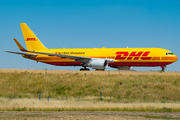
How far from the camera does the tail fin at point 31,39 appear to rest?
6144cm

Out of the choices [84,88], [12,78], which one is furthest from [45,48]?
[84,88]

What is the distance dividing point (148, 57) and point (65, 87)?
60.5 feet

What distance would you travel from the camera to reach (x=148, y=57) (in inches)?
1906

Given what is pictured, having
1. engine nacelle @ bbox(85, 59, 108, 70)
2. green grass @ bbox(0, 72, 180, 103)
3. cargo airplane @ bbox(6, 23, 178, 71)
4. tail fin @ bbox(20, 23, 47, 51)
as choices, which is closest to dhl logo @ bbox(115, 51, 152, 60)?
cargo airplane @ bbox(6, 23, 178, 71)

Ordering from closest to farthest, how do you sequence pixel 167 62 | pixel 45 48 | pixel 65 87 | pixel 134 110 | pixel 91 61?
pixel 134 110, pixel 65 87, pixel 167 62, pixel 91 61, pixel 45 48

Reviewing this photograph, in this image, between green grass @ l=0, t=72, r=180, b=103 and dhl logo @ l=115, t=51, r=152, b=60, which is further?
dhl logo @ l=115, t=51, r=152, b=60

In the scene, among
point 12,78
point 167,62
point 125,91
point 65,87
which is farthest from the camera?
point 167,62

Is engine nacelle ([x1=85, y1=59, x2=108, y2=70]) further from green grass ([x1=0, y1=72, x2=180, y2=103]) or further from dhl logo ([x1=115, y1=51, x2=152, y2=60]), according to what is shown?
green grass ([x1=0, y1=72, x2=180, y2=103])

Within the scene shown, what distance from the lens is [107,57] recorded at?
51.7 metres

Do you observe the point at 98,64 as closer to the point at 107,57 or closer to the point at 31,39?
the point at 107,57

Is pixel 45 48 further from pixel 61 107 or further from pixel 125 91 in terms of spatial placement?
pixel 61 107

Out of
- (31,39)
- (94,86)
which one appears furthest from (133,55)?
(31,39)

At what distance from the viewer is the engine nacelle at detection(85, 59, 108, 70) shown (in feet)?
163

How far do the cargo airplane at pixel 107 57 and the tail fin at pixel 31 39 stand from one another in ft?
5.58
